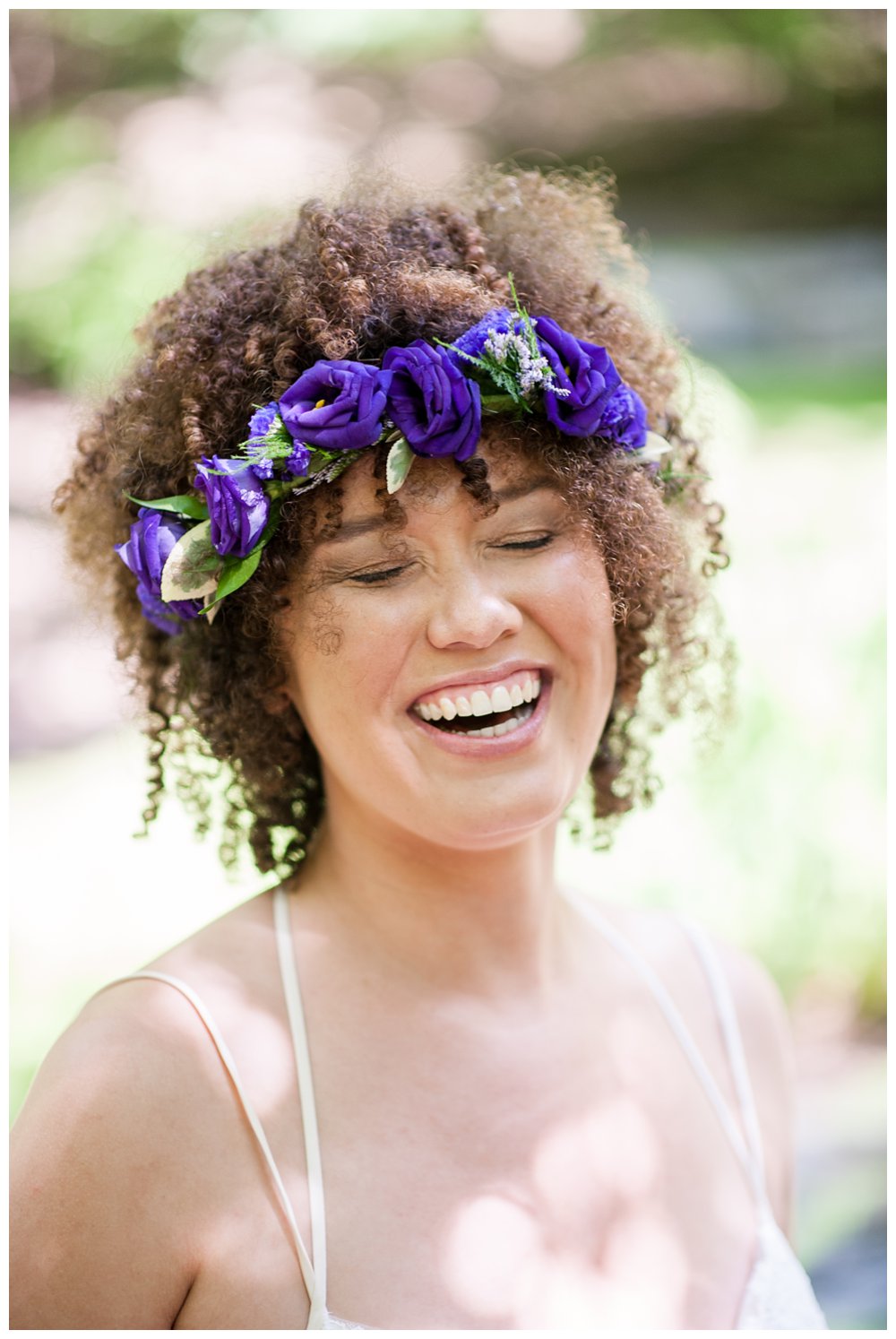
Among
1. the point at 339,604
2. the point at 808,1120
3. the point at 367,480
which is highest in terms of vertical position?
the point at 367,480

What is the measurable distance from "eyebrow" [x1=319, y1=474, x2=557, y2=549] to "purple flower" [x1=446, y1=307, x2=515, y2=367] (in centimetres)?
18

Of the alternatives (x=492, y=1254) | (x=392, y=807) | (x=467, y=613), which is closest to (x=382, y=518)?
(x=467, y=613)

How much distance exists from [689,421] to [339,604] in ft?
2.71

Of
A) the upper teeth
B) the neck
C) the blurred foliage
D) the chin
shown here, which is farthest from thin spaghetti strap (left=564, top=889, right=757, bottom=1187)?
the blurred foliage

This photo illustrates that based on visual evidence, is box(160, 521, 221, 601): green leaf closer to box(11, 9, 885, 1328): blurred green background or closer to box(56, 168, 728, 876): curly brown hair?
box(56, 168, 728, 876): curly brown hair

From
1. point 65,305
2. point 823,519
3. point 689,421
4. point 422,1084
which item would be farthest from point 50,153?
point 422,1084

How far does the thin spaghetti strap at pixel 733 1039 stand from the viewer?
2.02m

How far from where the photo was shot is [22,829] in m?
4.69

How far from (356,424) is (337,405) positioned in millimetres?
33

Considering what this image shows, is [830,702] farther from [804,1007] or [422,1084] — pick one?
[422,1084]

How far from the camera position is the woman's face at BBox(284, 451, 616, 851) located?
1.61 metres

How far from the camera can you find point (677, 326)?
280 cm

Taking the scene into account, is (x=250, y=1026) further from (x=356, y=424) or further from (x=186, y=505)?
(x=356, y=424)

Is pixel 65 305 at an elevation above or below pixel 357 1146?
above
